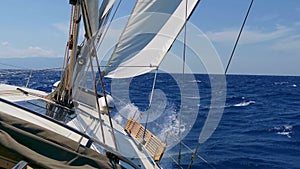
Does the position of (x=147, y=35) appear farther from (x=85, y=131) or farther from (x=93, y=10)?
(x=85, y=131)

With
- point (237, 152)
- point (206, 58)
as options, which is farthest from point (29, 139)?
point (237, 152)

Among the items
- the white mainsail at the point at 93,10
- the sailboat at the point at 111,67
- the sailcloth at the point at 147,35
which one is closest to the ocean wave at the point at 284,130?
the sailboat at the point at 111,67

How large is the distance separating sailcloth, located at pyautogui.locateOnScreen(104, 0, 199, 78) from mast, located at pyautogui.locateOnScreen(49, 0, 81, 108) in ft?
1.88

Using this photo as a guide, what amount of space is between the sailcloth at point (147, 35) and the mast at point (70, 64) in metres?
0.57

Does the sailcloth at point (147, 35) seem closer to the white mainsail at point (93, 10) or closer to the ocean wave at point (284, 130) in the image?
the white mainsail at point (93, 10)

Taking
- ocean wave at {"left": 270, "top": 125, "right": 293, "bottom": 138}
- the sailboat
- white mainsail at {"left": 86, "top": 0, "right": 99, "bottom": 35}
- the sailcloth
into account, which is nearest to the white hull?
the sailboat

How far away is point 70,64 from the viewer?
10.9ft

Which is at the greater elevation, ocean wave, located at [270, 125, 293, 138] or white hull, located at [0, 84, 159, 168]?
white hull, located at [0, 84, 159, 168]

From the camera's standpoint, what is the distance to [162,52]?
3900 mm

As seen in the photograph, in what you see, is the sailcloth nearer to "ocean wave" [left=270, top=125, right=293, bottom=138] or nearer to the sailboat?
the sailboat

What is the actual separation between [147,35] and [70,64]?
1100 millimetres

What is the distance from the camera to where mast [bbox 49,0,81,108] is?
316cm

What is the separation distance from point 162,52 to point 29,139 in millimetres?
2433

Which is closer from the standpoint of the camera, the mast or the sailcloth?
the mast
